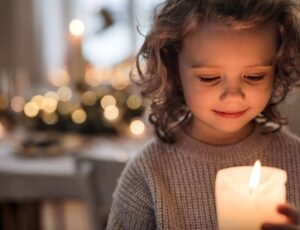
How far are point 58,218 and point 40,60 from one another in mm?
1692

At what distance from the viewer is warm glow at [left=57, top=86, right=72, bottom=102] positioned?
2920 mm

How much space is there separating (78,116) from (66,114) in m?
0.05

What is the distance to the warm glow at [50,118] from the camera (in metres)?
2.64

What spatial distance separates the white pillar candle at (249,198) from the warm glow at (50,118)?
1981mm

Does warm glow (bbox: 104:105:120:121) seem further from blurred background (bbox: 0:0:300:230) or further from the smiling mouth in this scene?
the smiling mouth

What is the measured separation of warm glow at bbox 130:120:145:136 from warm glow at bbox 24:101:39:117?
43cm

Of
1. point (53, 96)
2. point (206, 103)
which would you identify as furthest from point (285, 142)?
point (53, 96)

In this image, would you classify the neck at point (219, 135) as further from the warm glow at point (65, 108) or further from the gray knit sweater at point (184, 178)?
the warm glow at point (65, 108)

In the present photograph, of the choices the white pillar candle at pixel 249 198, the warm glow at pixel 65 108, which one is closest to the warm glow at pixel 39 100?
the warm glow at pixel 65 108

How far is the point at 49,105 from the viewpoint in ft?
8.91

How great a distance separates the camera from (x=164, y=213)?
1.01 metres

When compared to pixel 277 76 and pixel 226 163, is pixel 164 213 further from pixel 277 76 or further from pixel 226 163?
pixel 277 76

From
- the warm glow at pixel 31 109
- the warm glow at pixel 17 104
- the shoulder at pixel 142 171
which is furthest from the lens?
the warm glow at pixel 17 104

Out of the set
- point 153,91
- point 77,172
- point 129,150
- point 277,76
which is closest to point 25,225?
point 129,150
